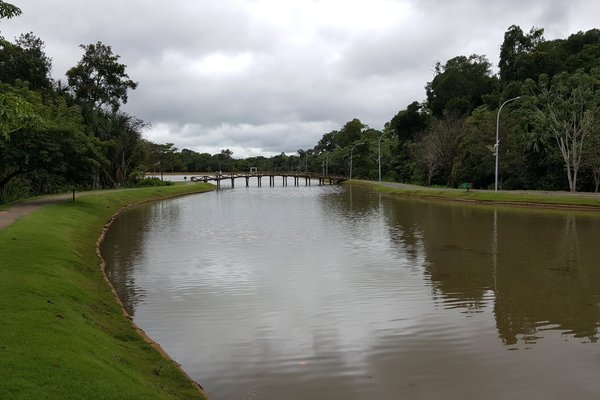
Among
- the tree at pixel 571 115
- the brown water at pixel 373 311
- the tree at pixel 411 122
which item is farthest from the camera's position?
the tree at pixel 411 122

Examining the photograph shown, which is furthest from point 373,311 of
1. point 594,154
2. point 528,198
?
point 594,154

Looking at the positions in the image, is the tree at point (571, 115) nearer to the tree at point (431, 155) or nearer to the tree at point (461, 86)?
the tree at point (431, 155)

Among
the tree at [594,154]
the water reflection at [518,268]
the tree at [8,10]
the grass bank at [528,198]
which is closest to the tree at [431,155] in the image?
the grass bank at [528,198]

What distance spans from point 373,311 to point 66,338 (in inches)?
258

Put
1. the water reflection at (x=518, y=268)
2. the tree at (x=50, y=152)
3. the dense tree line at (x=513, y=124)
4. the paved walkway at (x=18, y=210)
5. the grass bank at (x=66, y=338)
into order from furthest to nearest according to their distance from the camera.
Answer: the dense tree line at (x=513, y=124)
the tree at (x=50, y=152)
the paved walkway at (x=18, y=210)
the water reflection at (x=518, y=268)
the grass bank at (x=66, y=338)

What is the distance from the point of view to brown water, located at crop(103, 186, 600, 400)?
25.3ft

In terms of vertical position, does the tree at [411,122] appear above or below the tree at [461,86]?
below

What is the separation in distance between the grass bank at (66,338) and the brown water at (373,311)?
758mm

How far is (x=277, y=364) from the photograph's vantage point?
8.32 metres

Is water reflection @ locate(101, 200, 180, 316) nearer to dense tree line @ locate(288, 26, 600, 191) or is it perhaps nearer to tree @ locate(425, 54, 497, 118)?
dense tree line @ locate(288, 26, 600, 191)

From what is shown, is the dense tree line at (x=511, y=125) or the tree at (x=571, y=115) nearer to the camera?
the tree at (x=571, y=115)

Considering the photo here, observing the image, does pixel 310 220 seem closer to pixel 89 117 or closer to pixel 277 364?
pixel 277 364

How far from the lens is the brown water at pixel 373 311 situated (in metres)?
7.73

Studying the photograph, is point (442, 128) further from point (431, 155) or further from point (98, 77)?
point (98, 77)
